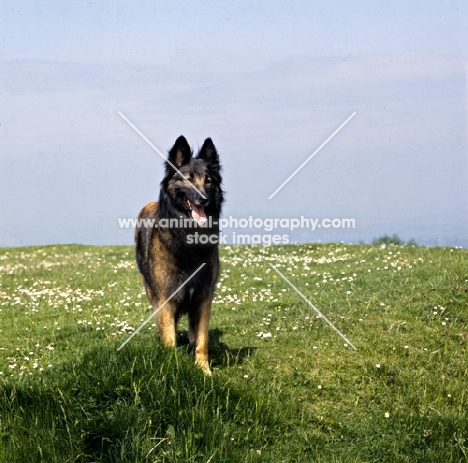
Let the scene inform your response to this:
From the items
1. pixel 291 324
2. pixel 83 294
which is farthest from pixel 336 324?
pixel 83 294

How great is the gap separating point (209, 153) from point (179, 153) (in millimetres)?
426

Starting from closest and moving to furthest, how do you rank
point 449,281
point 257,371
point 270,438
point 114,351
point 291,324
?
point 270,438 < point 114,351 < point 257,371 < point 291,324 < point 449,281

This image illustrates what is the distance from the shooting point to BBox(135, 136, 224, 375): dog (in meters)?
8.78

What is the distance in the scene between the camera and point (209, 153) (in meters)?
9.05

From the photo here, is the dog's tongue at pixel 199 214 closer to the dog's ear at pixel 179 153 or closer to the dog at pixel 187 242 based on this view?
the dog at pixel 187 242

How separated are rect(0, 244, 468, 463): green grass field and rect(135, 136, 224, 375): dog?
570 mm

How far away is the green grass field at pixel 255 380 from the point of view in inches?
267

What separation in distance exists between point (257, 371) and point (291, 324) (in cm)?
243

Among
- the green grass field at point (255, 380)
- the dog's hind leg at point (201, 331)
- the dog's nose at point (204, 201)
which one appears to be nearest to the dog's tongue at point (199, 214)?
the dog's nose at point (204, 201)

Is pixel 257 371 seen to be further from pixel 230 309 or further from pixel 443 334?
pixel 230 309

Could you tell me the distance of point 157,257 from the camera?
368 inches

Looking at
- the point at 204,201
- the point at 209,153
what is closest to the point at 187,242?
the point at 204,201

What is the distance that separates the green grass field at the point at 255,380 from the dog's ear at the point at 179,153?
2387 millimetres

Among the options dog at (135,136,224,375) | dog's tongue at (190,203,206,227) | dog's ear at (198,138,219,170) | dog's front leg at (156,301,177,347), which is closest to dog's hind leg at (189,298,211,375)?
dog at (135,136,224,375)
